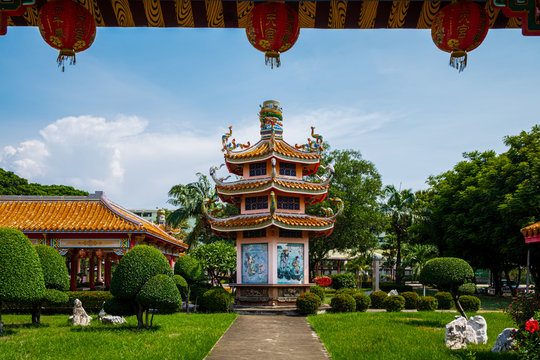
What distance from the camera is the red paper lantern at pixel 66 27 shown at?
5125 millimetres

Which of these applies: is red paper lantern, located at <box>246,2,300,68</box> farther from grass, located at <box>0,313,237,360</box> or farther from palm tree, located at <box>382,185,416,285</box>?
palm tree, located at <box>382,185,416,285</box>

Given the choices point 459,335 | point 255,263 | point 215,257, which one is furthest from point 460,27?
point 215,257

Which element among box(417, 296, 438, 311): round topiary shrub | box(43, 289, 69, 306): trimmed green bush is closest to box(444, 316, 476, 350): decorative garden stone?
box(417, 296, 438, 311): round topiary shrub

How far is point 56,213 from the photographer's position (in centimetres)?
2234

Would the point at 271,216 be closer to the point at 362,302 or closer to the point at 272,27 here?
the point at 362,302

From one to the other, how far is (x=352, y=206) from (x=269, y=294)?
690 inches

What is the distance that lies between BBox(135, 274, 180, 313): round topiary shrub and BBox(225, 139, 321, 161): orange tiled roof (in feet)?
34.1

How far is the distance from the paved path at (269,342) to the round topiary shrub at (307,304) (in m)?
2.07

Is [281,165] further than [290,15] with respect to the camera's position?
Yes

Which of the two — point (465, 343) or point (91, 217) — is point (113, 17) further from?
point (91, 217)

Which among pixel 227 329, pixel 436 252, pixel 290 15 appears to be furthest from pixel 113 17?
pixel 436 252

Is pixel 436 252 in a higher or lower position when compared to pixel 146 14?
lower

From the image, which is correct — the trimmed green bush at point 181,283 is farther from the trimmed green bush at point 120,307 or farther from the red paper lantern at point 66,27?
the red paper lantern at point 66,27

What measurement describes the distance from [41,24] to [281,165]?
18832 millimetres
